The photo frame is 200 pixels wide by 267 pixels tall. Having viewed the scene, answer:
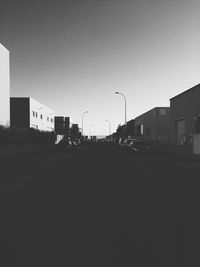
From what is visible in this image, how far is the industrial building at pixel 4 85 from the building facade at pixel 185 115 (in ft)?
79.9

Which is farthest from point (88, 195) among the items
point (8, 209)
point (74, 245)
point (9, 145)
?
point (9, 145)

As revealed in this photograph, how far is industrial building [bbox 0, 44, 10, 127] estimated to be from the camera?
136ft

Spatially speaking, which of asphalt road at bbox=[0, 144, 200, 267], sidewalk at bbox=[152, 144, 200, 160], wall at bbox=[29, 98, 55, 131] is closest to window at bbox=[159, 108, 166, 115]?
wall at bbox=[29, 98, 55, 131]

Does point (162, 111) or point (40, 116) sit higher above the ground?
point (162, 111)

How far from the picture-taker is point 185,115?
50.6m

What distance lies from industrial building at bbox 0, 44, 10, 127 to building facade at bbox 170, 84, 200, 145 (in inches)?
958

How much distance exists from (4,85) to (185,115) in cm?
2726

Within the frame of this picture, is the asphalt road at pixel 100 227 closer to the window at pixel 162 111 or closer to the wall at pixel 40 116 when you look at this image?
the wall at pixel 40 116

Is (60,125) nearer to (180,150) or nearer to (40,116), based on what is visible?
(40,116)

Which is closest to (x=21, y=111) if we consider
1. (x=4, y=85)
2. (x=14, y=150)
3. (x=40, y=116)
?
(x=40, y=116)

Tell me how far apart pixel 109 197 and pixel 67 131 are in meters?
112

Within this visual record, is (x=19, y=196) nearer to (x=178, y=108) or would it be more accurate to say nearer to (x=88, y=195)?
(x=88, y=195)

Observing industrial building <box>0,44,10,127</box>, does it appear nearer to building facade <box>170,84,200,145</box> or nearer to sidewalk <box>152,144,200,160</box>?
sidewalk <box>152,144,200,160</box>

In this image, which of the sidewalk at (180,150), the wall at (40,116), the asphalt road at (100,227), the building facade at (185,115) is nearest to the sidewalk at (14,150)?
the sidewalk at (180,150)
